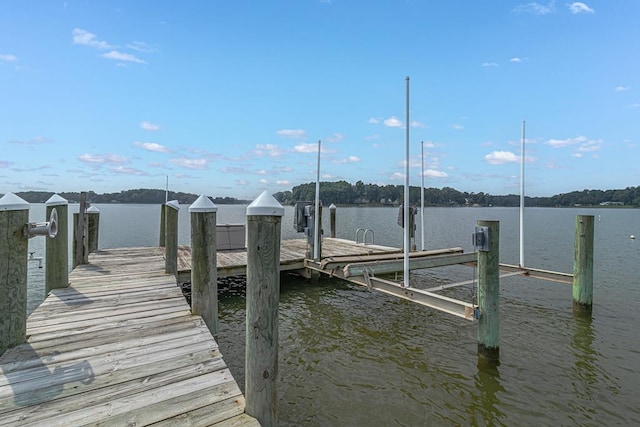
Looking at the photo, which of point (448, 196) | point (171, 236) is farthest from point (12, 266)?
point (448, 196)

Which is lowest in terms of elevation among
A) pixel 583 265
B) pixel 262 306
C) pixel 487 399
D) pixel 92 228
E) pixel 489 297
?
pixel 487 399

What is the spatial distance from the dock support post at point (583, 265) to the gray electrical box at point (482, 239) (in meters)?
3.22

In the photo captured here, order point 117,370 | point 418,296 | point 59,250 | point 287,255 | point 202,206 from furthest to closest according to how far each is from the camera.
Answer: point 287,255 → point 418,296 → point 59,250 → point 202,206 → point 117,370

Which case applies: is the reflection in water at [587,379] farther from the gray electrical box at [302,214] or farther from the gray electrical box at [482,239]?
the gray electrical box at [302,214]

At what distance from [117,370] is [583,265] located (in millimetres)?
7885

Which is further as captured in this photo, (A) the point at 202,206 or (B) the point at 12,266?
(A) the point at 202,206

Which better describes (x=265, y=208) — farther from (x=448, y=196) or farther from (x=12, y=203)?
(x=448, y=196)

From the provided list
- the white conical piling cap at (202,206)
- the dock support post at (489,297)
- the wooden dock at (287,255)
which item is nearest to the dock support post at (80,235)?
the wooden dock at (287,255)

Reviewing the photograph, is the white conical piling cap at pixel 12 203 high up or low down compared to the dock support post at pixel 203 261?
up

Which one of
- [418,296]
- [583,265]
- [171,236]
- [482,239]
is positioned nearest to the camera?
[482,239]

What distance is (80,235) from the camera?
22.8 ft

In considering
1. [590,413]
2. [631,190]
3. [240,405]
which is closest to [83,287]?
[240,405]

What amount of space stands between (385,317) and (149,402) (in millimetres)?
5389

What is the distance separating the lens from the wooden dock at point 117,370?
219 centimetres
